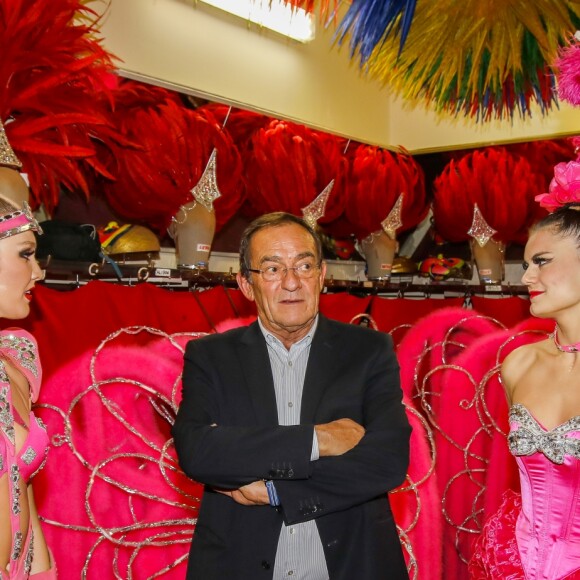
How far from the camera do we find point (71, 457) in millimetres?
→ 2162

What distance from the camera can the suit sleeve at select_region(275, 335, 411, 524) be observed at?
1412mm

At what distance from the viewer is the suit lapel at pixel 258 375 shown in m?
1.57

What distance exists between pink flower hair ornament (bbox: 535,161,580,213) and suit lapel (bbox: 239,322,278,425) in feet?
2.85

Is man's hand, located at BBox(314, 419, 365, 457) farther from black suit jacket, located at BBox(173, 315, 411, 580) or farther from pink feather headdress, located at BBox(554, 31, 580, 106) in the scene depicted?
pink feather headdress, located at BBox(554, 31, 580, 106)

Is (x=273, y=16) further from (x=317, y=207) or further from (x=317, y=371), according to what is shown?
(x=317, y=371)

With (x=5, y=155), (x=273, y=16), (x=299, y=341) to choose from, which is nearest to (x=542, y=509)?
(x=299, y=341)

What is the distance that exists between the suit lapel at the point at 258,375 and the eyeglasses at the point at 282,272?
0.45 feet

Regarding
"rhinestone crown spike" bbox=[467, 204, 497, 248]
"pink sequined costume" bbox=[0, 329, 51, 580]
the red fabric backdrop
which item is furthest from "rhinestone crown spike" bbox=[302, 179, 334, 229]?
"pink sequined costume" bbox=[0, 329, 51, 580]

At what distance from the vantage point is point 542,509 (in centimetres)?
177

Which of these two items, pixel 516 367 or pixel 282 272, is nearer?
pixel 282 272

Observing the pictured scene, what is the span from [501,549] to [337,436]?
2.30ft

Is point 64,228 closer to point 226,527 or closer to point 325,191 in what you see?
point 226,527

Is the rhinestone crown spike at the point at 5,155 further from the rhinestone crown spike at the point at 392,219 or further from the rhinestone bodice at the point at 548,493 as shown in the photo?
the rhinestone crown spike at the point at 392,219

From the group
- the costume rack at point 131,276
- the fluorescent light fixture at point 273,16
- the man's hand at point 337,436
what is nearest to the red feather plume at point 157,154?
the costume rack at point 131,276
